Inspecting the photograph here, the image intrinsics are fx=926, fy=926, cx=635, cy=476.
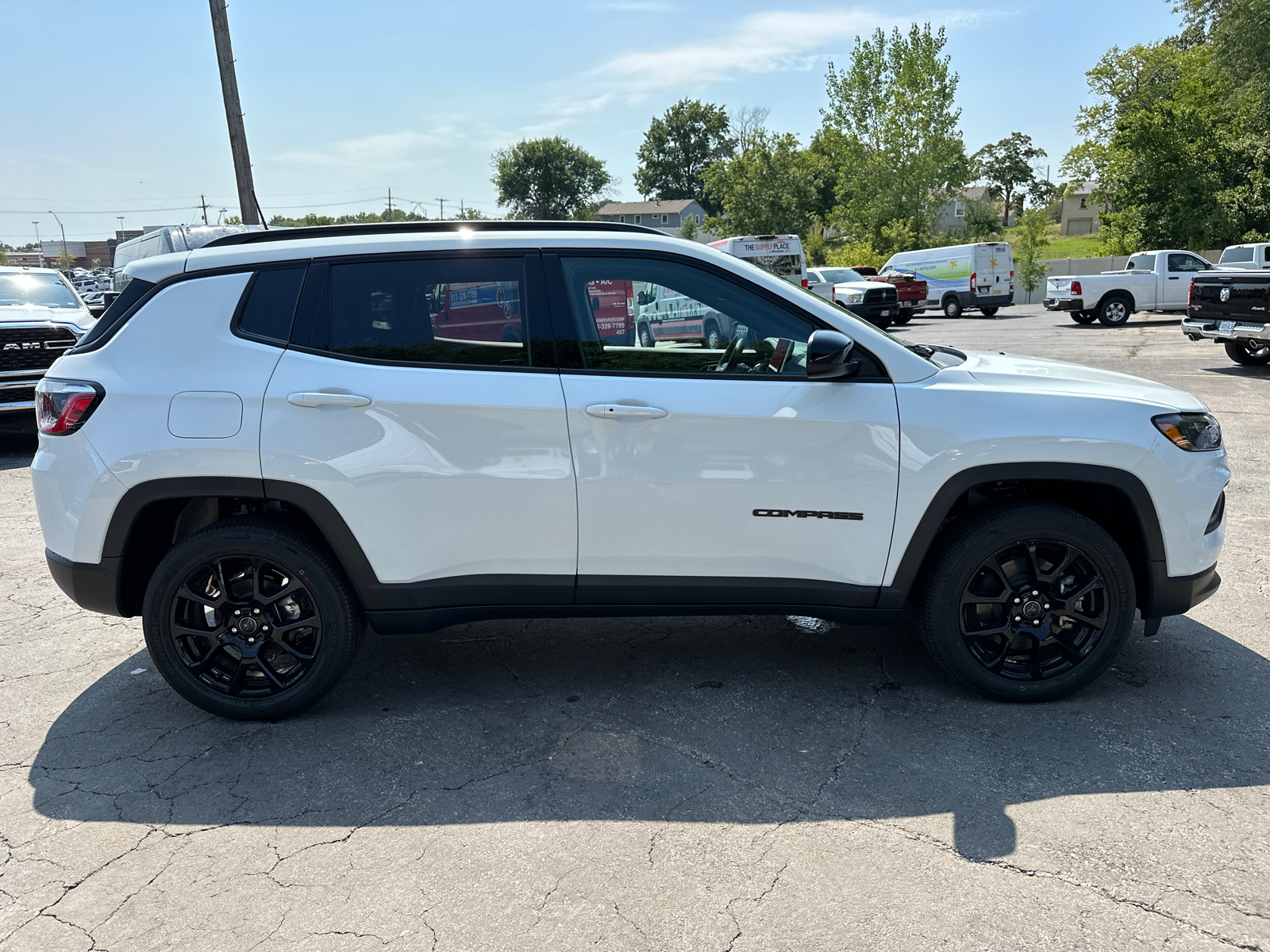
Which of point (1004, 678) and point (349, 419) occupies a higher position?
point (349, 419)

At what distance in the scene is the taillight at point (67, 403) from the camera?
3531 millimetres

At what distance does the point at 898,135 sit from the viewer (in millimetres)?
49219

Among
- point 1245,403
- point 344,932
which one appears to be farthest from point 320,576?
point 1245,403

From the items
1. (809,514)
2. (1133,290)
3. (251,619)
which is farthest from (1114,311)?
(251,619)

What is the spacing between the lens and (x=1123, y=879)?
2.62m

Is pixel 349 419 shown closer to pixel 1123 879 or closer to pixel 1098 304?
pixel 1123 879

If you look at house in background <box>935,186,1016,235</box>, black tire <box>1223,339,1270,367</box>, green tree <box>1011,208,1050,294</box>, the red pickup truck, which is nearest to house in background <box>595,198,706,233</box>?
house in background <box>935,186,1016,235</box>

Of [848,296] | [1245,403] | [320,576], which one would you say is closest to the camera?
[320,576]

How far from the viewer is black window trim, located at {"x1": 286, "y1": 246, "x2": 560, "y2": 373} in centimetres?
352

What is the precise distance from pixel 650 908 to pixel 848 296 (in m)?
24.2

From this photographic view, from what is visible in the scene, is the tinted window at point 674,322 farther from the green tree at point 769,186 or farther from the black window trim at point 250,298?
the green tree at point 769,186

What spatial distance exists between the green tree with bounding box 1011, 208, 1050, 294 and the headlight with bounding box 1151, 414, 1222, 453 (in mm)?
39737

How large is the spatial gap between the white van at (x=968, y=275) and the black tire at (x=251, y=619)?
96.1 feet

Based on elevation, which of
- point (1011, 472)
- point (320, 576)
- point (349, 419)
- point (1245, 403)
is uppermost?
point (349, 419)
